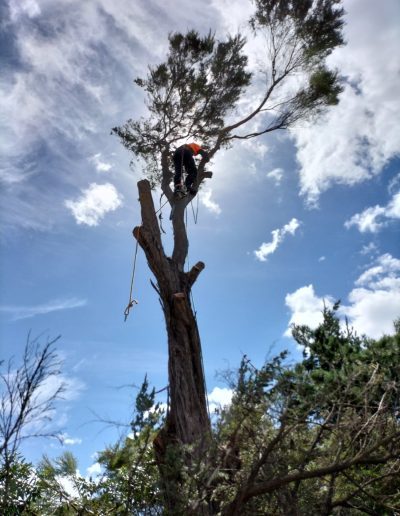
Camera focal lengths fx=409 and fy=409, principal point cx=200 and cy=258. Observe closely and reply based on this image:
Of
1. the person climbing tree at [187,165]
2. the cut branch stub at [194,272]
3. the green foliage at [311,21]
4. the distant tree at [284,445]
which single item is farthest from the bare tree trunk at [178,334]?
the green foliage at [311,21]

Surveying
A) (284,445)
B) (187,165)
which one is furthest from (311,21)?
(284,445)

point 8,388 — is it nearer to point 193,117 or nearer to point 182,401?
point 182,401

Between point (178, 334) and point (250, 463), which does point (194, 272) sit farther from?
point (250, 463)

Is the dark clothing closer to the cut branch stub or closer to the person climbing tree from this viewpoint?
the person climbing tree

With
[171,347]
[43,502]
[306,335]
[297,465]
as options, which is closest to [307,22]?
[306,335]

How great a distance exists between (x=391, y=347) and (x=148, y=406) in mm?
6236

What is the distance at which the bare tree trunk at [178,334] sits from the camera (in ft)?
10.5

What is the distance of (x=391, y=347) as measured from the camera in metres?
7.05

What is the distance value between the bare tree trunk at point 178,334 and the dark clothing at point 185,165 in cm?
91

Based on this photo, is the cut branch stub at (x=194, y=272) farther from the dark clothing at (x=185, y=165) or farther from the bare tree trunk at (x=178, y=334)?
the dark clothing at (x=185, y=165)

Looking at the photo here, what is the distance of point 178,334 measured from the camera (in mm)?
3732

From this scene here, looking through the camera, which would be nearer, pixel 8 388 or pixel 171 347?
pixel 8 388

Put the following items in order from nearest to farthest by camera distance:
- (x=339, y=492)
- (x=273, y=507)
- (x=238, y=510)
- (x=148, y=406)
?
(x=148, y=406)
(x=238, y=510)
(x=273, y=507)
(x=339, y=492)

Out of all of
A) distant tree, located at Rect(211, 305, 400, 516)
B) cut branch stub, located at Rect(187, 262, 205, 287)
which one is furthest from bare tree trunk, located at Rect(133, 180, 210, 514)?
distant tree, located at Rect(211, 305, 400, 516)
